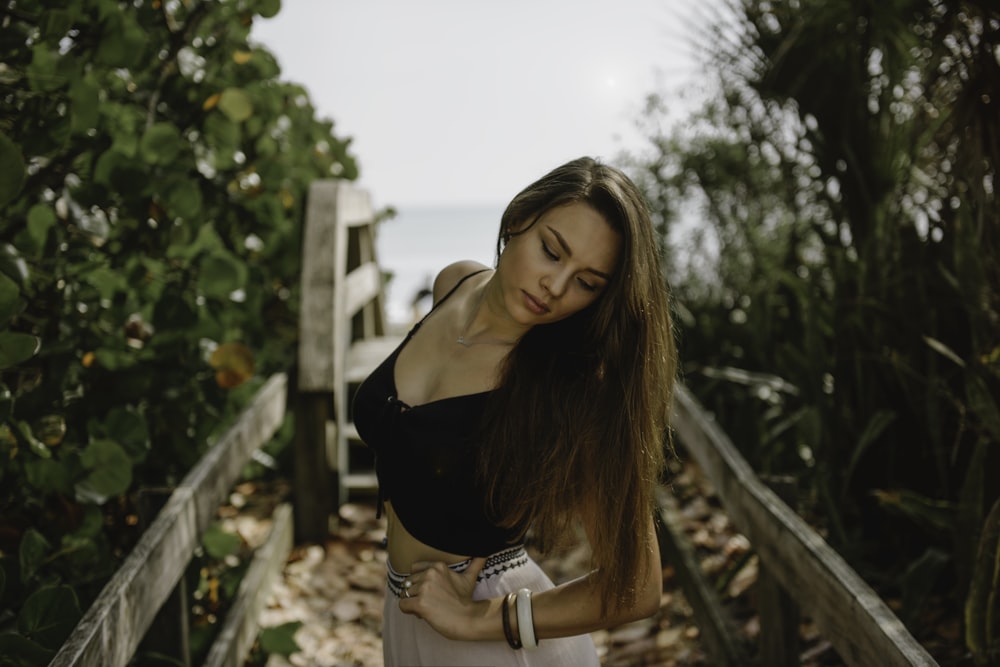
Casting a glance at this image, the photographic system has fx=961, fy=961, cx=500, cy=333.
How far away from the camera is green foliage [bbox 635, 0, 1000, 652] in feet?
8.54

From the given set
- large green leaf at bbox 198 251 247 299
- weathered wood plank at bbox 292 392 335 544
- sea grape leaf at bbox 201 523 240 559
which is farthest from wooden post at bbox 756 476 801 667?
weathered wood plank at bbox 292 392 335 544

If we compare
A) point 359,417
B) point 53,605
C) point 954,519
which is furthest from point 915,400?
point 53,605

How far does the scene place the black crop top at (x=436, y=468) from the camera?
1.73m

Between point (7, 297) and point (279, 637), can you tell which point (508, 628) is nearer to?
point (7, 297)

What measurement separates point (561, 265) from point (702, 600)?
1951 millimetres

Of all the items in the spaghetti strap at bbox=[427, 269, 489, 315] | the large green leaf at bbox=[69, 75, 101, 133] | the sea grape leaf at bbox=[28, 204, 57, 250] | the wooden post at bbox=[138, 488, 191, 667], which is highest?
the large green leaf at bbox=[69, 75, 101, 133]

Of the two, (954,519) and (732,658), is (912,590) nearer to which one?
(954,519)

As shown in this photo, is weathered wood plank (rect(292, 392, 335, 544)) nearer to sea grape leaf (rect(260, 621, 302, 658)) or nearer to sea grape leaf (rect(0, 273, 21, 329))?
sea grape leaf (rect(260, 621, 302, 658))

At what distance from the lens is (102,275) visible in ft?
7.91

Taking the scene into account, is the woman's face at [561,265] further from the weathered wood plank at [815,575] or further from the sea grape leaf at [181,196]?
the sea grape leaf at [181,196]

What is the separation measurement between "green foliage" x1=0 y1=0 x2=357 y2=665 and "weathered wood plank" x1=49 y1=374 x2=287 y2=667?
0.07 metres

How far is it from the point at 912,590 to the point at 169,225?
2204 mm

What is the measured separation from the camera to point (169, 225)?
8.27 ft

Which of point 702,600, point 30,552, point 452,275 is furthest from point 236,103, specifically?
point 702,600
